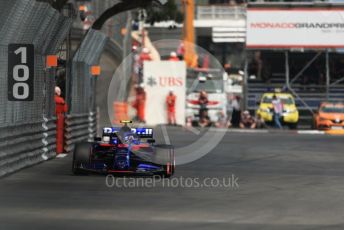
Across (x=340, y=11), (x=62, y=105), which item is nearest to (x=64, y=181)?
(x=62, y=105)

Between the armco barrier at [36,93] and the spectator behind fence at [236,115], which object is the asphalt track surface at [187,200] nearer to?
the armco barrier at [36,93]

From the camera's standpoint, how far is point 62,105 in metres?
22.2

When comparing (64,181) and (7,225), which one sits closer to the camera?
(7,225)

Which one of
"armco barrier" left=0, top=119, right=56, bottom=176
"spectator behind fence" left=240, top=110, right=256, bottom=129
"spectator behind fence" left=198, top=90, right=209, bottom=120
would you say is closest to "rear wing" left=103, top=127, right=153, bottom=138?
"armco barrier" left=0, top=119, right=56, bottom=176

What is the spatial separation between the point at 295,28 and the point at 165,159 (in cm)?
3033

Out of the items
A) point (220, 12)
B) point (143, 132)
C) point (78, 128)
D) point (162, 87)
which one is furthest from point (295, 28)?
point (143, 132)

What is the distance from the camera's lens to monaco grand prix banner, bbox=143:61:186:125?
1618 inches

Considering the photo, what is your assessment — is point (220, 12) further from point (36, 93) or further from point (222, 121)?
point (36, 93)

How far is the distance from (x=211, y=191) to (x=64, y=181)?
8.18ft

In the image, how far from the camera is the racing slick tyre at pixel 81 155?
1589cm

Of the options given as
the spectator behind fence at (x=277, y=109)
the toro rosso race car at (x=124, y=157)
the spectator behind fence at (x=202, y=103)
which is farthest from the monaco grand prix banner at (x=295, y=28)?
the toro rosso race car at (x=124, y=157)

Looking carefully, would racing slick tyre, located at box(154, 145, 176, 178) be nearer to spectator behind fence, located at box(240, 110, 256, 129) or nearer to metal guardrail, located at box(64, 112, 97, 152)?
metal guardrail, located at box(64, 112, 97, 152)

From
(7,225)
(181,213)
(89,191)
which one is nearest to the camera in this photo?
(7,225)

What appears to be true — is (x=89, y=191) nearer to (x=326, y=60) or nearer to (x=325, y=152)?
(x=325, y=152)
